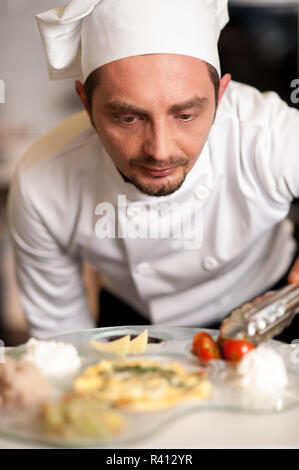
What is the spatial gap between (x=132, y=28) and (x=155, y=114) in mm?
143

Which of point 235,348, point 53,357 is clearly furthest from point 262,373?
point 53,357

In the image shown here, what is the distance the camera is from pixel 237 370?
808mm

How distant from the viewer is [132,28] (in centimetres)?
95

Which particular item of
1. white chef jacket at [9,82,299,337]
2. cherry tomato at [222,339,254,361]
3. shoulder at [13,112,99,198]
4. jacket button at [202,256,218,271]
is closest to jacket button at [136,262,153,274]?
white chef jacket at [9,82,299,337]

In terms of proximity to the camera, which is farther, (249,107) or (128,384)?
(249,107)

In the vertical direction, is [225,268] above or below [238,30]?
below

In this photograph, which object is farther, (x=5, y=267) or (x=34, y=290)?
(x=5, y=267)

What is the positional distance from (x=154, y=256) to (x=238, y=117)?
0.32 m

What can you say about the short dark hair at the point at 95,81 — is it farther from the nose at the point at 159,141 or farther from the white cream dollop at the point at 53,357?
the white cream dollop at the point at 53,357

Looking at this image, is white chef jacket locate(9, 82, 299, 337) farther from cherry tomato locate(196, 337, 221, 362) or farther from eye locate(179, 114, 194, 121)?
cherry tomato locate(196, 337, 221, 362)

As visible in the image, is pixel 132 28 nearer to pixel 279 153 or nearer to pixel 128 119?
pixel 128 119

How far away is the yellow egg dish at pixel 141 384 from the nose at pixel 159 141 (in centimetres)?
31
